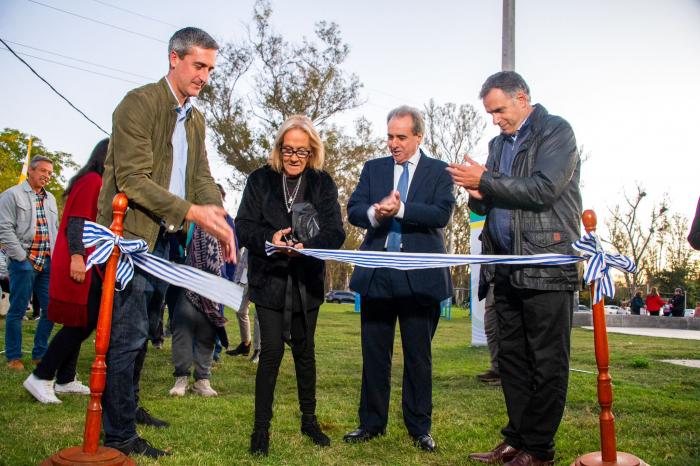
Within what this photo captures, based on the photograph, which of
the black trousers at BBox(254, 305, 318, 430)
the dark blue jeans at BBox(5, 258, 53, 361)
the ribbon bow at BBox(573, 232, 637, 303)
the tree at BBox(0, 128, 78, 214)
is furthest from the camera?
the tree at BBox(0, 128, 78, 214)

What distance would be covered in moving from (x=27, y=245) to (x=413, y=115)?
16.5ft

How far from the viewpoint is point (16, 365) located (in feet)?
21.4

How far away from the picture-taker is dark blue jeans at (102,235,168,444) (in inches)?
131

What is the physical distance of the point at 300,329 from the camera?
4.13 m

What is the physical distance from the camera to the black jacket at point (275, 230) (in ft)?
13.1

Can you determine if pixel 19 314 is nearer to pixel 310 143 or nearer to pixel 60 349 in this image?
pixel 60 349

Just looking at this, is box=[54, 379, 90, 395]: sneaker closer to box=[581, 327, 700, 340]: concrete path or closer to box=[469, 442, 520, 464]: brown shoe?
box=[469, 442, 520, 464]: brown shoe

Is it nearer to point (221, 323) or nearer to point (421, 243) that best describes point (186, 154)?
point (421, 243)

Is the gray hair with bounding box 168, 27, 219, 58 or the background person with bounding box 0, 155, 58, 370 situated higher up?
the gray hair with bounding box 168, 27, 219, 58

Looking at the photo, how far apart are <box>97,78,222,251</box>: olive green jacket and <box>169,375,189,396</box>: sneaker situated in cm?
266

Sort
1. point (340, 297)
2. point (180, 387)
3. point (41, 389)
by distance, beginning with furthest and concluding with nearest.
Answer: point (340, 297) < point (180, 387) < point (41, 389)

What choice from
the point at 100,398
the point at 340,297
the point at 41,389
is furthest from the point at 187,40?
the point at 340,297

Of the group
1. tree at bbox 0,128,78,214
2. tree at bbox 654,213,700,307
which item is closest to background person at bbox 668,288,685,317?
tree at bbox 654,213,700,307

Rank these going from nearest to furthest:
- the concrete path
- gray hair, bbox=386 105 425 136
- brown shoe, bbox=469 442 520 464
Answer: brown shoe, bbox=469 442 520 464, gray hair, bbox=386 105 425 136, the concrete path
